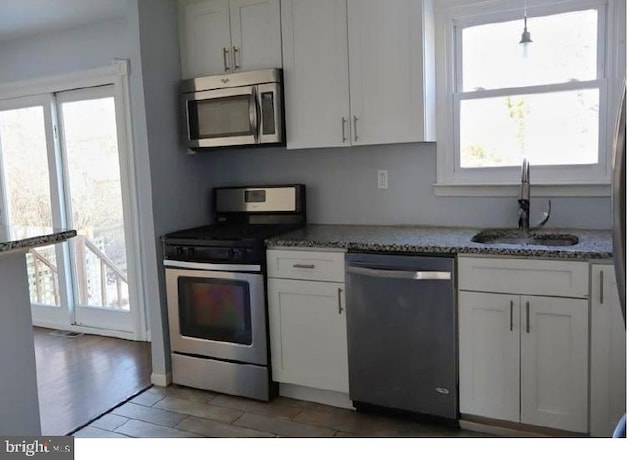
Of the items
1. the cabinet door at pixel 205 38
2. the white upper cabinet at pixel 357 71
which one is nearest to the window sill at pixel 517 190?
the white upper cabinet at pixel 357 71

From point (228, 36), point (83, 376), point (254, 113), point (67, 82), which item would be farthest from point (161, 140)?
point (83, 376)

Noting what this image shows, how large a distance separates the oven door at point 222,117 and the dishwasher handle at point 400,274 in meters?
1.01

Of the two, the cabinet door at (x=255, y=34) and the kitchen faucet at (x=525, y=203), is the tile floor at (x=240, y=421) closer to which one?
the kitchen faucet at (x=525, y=203)

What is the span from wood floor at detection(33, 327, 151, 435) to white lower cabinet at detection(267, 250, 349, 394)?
0.95m

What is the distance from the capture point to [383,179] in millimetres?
3172

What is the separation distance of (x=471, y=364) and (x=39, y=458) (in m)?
1.75

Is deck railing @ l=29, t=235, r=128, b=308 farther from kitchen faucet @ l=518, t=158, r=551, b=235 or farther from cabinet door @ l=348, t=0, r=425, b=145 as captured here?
kitchen faucet @ l=518, t=158, r=551, b=235

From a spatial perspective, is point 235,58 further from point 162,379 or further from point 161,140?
point 162,379

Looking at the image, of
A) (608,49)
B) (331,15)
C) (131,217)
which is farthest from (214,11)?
(608,49)

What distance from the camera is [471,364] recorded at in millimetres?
2455

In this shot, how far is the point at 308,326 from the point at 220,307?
0.53 m

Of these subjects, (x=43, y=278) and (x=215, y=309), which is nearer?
(x=215, y=309)

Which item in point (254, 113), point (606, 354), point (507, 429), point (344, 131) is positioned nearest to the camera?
point (606, 354)

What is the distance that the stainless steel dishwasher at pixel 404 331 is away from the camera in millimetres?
2455
